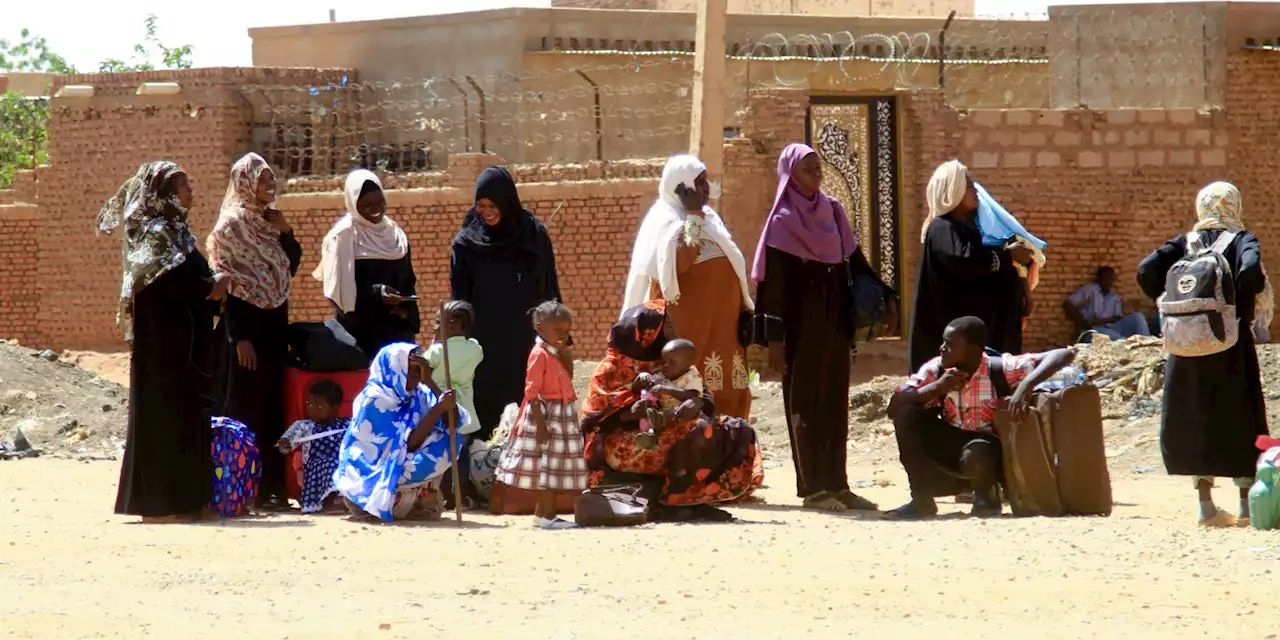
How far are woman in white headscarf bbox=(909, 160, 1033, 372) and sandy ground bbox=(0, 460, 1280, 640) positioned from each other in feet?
3.70

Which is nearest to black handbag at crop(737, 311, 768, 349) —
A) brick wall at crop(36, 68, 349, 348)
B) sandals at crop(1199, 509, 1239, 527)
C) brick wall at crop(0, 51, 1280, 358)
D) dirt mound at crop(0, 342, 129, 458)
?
sandals at crop(1199, 509, 1239, 527)

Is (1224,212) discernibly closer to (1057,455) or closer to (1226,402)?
(1226,402)

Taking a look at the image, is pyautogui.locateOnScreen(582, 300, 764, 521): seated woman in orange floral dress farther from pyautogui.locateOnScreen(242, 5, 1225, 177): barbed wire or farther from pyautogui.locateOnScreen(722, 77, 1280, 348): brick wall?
pyautogui.locateOnScreen(242, 5, 1225, 177): barbed wire

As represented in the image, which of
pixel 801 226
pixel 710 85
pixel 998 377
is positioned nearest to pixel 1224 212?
pixel 998 377

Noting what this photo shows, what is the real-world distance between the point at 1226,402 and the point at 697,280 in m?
2.36

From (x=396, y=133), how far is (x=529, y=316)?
9.46 metres

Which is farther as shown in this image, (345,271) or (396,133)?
(396,133)

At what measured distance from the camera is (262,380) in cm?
856

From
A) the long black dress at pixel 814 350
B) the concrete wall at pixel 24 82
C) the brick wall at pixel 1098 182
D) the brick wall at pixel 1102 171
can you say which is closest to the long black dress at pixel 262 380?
the long black dress at pixel 814 350

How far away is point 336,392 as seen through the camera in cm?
845

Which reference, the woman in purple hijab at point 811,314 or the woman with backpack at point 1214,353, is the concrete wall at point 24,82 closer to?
the woman in purple hijab at point 811,314

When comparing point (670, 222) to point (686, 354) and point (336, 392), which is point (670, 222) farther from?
point (336, 392)

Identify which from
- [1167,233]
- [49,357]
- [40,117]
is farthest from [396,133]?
[40,117]

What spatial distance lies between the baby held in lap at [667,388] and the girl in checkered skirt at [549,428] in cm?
30
